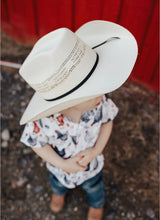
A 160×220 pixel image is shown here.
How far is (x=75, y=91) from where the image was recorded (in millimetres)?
1021

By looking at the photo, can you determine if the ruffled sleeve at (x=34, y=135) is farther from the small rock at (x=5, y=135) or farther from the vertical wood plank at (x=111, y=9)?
the vertical wood plank at (x=111, y=9)

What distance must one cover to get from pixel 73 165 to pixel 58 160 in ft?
0.34

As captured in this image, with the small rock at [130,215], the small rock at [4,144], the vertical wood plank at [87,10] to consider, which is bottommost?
the small rock at [130,215]

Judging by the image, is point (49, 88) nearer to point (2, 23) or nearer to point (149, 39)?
point (149, 39)

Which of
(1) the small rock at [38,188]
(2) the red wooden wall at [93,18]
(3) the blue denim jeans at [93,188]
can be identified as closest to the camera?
(3) the blue denim jeans at [93,188]

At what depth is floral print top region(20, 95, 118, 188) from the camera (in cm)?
130

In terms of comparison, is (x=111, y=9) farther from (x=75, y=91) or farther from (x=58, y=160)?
(x=58, y=160)

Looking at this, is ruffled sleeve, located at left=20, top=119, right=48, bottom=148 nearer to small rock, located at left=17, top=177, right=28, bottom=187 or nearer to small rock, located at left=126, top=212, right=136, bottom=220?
small rock, located at left=17, top=177, right=28, bottom=187

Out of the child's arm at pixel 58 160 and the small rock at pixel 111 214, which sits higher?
the child's arm at pixel 58 160

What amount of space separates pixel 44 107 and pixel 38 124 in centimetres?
23

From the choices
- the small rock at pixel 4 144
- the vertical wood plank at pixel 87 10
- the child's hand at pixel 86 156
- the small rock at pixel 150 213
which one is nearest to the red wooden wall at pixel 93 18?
the vertical wood plank at pixel 87 10

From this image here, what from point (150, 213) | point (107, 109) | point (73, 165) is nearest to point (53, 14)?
point (107, 109)

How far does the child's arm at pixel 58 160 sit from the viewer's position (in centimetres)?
137

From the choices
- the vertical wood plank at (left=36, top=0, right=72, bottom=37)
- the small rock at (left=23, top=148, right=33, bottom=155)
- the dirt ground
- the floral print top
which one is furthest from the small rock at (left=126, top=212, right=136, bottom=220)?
the vertical wood plank at (left=36, top=0, right=72, bottom=37)
